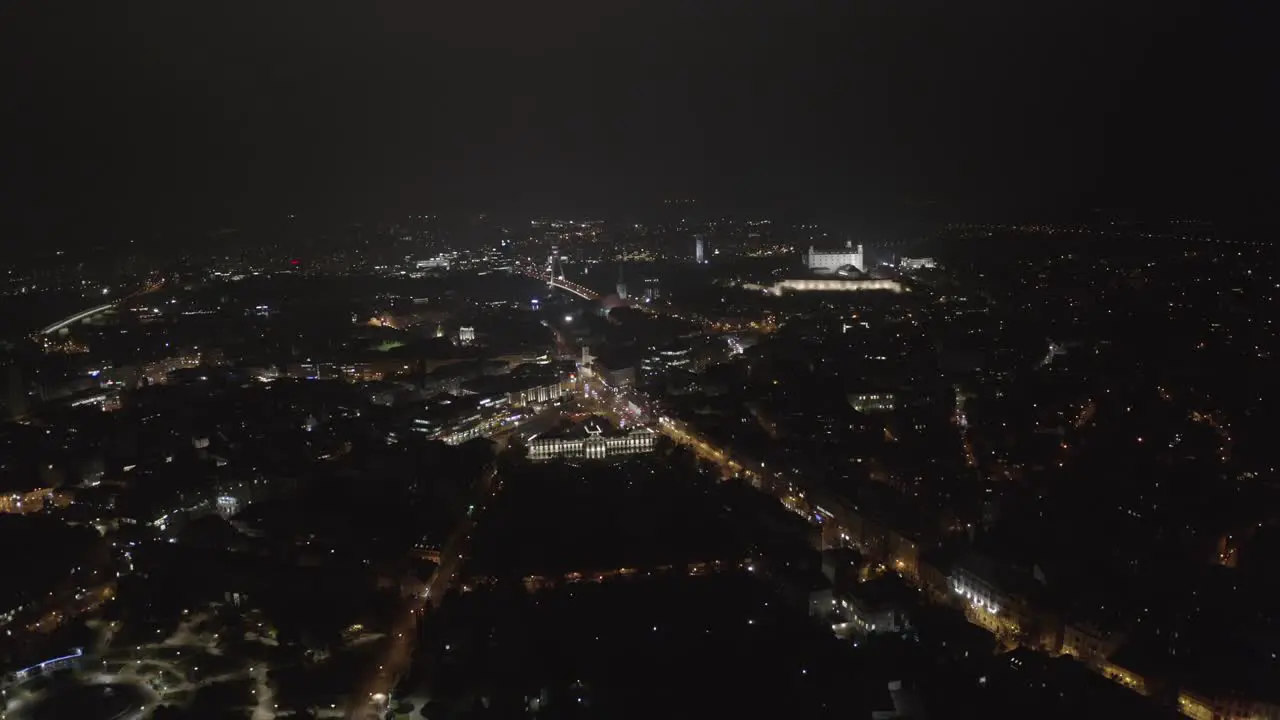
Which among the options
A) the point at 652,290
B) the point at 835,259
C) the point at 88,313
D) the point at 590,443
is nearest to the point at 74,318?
the point at 88,313

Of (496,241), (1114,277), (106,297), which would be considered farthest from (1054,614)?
(496,241)

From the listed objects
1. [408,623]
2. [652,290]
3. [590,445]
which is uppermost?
[652,290]

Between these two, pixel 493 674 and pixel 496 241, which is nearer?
pixel 493 674

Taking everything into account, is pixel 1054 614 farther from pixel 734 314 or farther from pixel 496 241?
pixel 496 241

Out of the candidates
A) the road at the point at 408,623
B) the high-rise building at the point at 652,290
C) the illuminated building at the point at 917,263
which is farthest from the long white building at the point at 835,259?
the road at the point at 408,623

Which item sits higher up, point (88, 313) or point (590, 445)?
point (88, 313)

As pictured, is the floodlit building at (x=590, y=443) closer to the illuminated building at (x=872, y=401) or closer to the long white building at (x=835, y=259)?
the illuminated building at (x=872, y=401)

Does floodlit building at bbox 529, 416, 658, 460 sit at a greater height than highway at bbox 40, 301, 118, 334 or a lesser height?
lesser

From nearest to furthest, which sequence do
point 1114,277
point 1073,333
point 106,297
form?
point 1073,333 < point 1114,277 < point 106,297

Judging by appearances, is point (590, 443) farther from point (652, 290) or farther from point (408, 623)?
point (652, 290)

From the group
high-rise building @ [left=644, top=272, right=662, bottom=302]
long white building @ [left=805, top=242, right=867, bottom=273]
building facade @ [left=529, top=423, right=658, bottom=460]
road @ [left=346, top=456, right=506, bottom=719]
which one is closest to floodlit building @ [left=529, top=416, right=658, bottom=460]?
building facade @ [left=529, top=423, right=658, bottom=460]

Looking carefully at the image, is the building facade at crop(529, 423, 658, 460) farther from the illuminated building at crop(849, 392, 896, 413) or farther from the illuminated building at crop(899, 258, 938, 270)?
the illuminated building at crop(899, 258, 938, 270)
